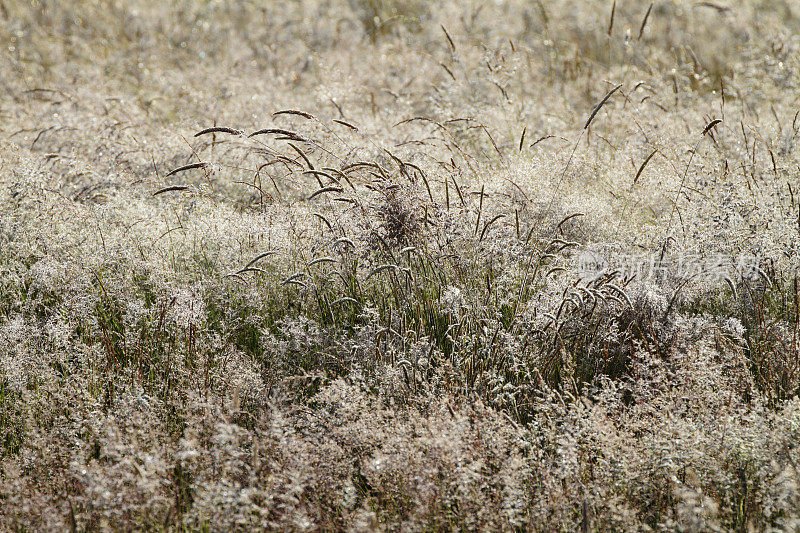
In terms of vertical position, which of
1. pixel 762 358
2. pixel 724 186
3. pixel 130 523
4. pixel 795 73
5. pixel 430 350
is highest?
pixel 795 73

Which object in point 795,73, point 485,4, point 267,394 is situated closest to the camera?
point 267,394

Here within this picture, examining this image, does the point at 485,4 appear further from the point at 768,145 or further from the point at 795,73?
the point at 768,145

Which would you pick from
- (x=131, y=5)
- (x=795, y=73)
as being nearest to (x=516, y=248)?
(x=795, y=73)

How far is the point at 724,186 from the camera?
292cm

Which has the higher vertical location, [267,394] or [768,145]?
[768,145]

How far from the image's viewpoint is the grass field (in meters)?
1.95

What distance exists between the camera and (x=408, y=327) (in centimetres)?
263

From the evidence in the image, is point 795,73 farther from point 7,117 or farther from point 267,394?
point 7,117

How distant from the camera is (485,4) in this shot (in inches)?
289

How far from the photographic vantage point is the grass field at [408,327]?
1953 mm

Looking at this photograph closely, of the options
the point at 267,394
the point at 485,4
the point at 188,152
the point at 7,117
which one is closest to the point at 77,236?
the point at 188,152

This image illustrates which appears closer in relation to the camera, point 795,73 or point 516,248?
point 516,248

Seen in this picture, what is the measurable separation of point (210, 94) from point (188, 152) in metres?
1.46

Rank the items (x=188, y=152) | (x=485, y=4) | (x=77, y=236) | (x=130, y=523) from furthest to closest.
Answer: (x=485, y=4) → (x=188, y=152) → (x=77, y=236) → (x=130, y=523)
